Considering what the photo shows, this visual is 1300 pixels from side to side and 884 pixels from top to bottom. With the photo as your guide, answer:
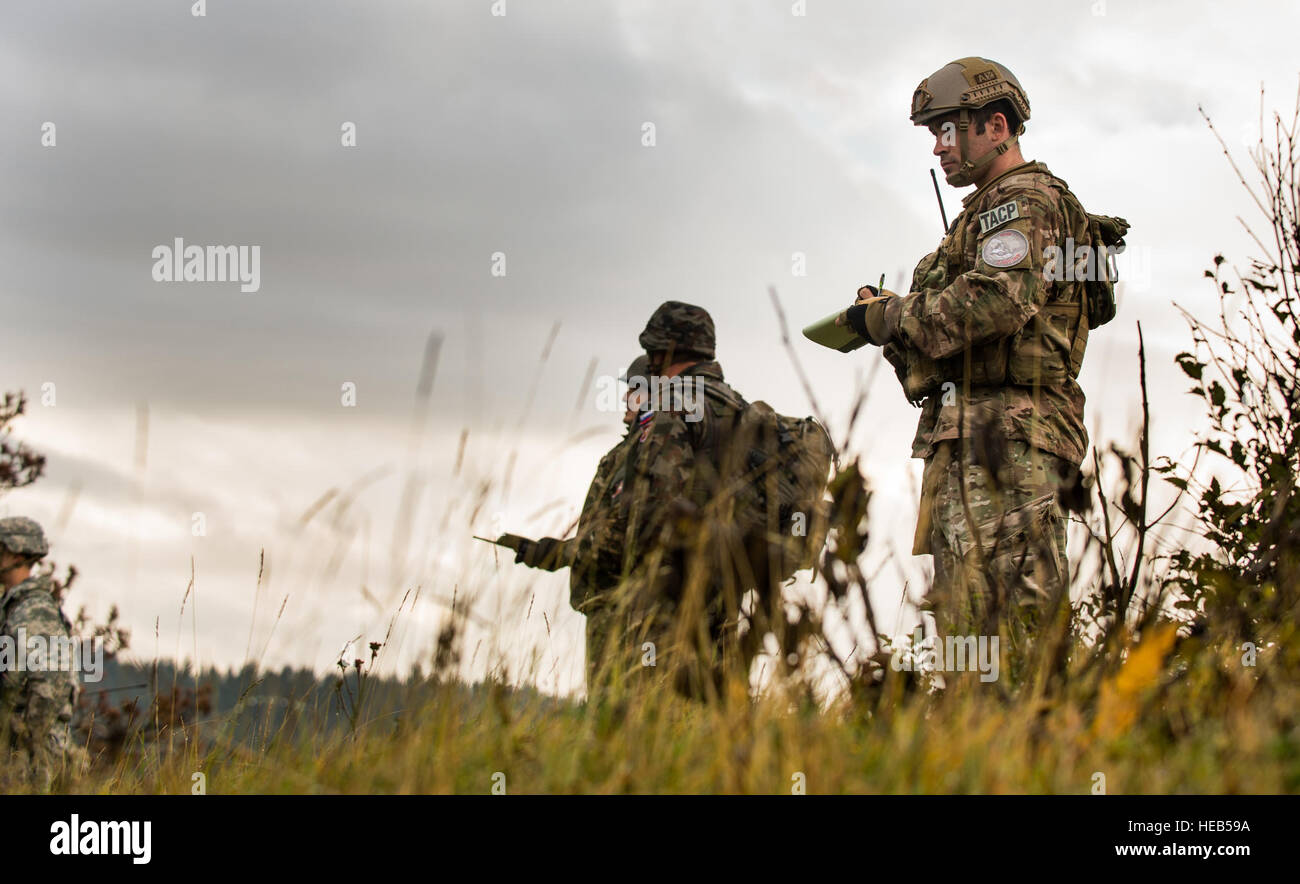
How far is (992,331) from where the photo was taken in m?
3.87

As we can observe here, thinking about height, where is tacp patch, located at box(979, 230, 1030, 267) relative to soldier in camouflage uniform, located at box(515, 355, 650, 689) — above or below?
above

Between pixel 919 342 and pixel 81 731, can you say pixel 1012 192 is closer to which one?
pixel 919 342

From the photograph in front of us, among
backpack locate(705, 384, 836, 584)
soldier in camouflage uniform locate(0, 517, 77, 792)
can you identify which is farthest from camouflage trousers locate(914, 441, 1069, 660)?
soldier in camouflage uniform locate(0, 517, 77, 792)

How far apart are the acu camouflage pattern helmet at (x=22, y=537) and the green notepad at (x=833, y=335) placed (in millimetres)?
4677

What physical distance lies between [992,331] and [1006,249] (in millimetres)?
277

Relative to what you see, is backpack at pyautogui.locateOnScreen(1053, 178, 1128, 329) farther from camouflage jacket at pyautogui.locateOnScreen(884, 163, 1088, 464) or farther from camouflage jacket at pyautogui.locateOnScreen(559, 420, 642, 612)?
camouflage jacket at pyautogui.locateOnScreen(559, 420, 642, 612)

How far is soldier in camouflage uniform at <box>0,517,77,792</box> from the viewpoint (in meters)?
5.93

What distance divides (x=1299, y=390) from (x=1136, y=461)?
2.26m

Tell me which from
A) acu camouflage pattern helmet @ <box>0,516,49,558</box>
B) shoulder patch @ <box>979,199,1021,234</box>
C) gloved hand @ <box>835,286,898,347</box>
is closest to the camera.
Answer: shoulder patch @ <box>979,199,1021,234</box>

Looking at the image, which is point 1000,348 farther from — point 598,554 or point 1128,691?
point 1128,691

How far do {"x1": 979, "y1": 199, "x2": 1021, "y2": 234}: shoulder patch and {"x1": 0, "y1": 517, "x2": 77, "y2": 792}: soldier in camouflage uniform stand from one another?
4637 mm
